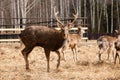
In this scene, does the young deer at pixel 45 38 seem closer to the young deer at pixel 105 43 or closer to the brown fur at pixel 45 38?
the brown fur at pixel 45 38

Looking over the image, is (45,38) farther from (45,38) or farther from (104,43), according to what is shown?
(104,43)

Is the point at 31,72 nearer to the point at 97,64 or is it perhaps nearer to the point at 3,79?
the point at 3,79

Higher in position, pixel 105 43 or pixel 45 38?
pixel 45 38

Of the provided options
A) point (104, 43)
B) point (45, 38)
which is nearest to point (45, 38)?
point (45, 38)

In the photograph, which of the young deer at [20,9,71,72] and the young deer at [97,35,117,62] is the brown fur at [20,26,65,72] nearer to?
the young deer at [20,9,71,72]

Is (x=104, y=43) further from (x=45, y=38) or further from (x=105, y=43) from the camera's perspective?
(x=45, y=38)

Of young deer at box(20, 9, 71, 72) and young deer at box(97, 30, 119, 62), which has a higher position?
young deer at box(20, 9, 71, 72)

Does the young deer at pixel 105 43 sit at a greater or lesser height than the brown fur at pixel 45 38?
lesser

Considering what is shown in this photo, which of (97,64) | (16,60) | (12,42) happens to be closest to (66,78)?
(97,64)

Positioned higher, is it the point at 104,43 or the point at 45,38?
the point at 45,38

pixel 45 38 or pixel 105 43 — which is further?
pixel 105 43

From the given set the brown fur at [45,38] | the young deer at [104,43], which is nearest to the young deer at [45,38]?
the brown fur at [45,38]

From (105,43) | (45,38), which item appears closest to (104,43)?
(105,43)

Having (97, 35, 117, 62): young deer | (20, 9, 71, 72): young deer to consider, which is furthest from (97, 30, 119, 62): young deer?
(20, 9, 71, 72): young deer
